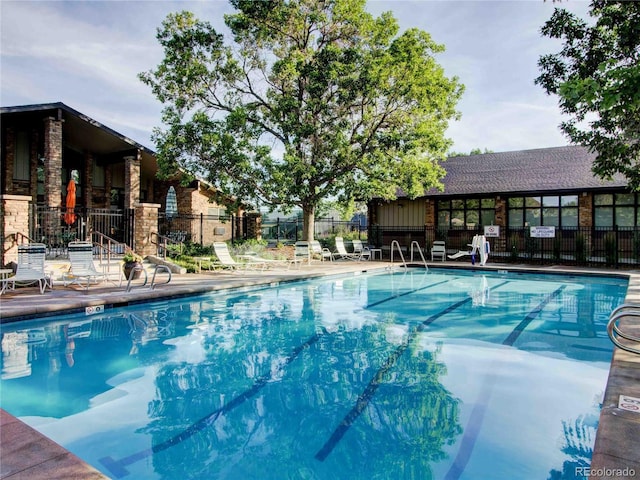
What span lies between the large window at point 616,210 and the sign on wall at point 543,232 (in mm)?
2313

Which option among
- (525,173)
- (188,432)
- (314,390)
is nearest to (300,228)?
(525,173)

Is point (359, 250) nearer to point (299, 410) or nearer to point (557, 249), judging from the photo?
point (557, 249)

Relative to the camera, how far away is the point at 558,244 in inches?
689

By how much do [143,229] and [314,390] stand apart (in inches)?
436

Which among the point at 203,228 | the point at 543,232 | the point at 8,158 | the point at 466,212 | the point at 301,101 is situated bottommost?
the point at 543,232

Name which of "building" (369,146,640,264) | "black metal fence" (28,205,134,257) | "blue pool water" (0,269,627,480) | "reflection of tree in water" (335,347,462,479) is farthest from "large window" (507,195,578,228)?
"black metal fence" (28,205,134,257)

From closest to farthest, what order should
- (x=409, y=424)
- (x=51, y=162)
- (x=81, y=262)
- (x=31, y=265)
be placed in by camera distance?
(x=409, y=424)
(x=31, y=265)
(x=81, y=262)
(x=51, y=162)

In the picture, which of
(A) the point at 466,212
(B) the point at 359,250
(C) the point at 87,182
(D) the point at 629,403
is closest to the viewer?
(D) the point at 629,403

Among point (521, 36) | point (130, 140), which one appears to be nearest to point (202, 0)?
point (130, 140)

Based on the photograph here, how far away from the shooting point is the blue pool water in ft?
11.0

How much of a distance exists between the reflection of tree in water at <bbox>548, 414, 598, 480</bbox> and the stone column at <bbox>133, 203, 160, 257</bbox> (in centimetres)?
1294

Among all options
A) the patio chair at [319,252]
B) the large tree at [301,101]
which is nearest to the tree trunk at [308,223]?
the patio chair at [319,252]

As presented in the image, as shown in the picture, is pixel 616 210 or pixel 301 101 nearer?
pixel 301 101

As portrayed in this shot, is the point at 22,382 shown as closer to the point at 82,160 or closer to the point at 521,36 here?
the point at 521,36
